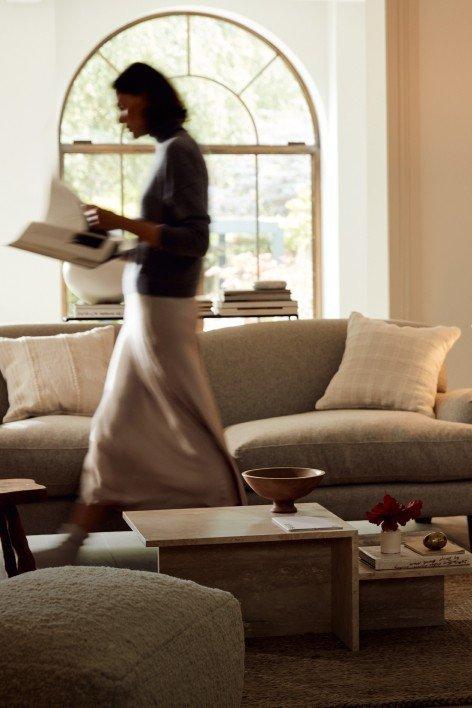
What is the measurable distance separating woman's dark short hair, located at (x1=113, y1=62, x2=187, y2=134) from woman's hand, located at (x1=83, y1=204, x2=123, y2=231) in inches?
11.7

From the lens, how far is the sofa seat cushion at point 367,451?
362 centimetres

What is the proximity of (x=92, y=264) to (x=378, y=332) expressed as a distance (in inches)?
70.0

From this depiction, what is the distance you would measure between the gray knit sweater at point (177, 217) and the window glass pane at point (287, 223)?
361 centimetres

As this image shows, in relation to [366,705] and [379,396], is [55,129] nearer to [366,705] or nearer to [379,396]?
[379,396]

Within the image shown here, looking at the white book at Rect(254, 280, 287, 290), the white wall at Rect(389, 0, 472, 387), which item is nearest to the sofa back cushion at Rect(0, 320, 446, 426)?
the white book at Rect(254, 280, 287, 290)

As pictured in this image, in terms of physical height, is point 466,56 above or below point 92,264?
above

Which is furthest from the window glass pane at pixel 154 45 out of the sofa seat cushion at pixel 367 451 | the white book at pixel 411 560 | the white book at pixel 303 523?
the white book at pixel 411 560

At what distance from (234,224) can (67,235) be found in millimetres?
3758

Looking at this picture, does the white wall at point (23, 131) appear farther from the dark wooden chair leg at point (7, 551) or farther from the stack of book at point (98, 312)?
the dark wooden chair leg at point (7, 551)

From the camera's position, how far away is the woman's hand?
2.83 meters

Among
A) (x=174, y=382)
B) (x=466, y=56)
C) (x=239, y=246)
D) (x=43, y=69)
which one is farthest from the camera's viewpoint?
(x=239, y=246)

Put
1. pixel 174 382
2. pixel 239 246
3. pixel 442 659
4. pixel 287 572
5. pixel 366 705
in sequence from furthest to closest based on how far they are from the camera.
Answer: pixel 239 246 → pixel 174 382 → pixel 287 572 → pixel 442 659 → pixel 366 705

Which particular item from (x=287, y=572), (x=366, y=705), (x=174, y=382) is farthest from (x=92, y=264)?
(x=366, y=705)

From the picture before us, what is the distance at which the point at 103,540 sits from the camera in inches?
159
